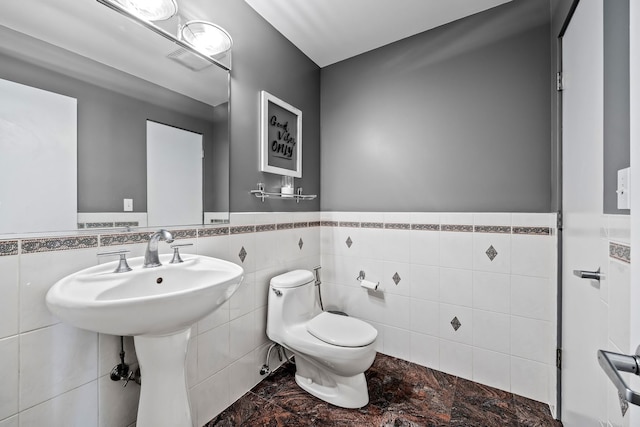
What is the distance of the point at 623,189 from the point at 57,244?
175cm

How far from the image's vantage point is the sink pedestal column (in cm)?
97

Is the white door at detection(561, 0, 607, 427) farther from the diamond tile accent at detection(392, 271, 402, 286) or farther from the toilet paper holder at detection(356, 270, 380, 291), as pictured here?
the toilet paper holder at detection(356, 270, 380, 291)

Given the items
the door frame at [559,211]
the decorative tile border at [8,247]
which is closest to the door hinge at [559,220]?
the door frame at [559,211]

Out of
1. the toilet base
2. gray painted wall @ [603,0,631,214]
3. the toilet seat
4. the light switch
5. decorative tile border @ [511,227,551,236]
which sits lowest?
the toilet base

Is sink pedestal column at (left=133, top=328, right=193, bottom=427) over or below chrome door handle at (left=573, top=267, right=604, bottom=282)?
below

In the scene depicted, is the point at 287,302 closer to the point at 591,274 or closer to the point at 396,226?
the point at 396,226

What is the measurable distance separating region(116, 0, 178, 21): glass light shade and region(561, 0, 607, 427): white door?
169cm

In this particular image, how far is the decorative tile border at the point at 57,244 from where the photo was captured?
871 mm

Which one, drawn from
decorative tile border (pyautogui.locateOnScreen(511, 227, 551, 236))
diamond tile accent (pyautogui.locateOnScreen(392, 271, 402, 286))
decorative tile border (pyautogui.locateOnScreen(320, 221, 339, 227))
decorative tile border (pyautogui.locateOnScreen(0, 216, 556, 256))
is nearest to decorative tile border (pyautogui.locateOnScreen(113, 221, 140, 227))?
decorative tile border (pyautogui.locateOnScreen(0, 216, 556, 256))

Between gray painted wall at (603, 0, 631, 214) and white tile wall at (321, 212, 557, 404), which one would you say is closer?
gray painted wall at (603, 0, 631, 214)

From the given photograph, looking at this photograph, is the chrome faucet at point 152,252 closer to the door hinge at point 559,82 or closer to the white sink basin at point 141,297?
the white sink basin at point 141,297

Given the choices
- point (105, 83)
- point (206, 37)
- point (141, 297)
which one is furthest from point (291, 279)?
point (206, 37)

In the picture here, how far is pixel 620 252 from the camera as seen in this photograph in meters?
0.70

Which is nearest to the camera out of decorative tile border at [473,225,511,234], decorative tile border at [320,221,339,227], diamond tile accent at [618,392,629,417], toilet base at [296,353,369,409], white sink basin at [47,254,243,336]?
diamond tile accent at [618,392,629,417]
